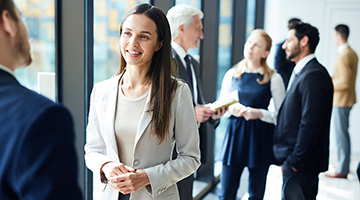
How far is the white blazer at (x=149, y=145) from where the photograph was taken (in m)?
1.42

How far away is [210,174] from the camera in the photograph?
165 inches

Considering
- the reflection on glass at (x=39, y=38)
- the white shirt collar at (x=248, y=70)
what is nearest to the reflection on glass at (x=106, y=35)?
the reflection on glass at (x=39, y=38)

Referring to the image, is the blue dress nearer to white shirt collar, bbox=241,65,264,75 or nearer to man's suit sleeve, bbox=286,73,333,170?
white shirt collar, bbox=241,65,264,75

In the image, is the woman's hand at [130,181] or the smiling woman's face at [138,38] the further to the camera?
the smiling woman's face at [138,38]

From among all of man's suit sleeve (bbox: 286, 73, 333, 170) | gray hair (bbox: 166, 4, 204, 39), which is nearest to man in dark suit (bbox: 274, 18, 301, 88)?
man's suit sleeve (bbox: 286, 73, 333, 170)

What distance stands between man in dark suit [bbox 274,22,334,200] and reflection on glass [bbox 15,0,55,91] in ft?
5.48

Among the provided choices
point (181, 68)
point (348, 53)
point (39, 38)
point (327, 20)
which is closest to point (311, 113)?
point (181, 68)

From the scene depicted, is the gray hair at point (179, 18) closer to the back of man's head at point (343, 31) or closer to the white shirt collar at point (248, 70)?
the white shirt collar at point (248, 70)

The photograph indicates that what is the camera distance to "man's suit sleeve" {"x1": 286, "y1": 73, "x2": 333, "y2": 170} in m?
2.27

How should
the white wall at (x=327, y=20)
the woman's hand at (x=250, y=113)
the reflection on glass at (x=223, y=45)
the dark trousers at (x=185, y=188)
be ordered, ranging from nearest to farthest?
the dark trousers at (x=185, y=188), the woman's hand at (x=250, y=113), the reflection on glass at (x=223, y=45), the white wall at (x=327, y=20)

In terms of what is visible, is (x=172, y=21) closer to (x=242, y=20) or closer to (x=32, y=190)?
(x=32, y=190)

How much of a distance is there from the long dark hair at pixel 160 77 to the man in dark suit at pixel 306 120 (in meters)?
1.21

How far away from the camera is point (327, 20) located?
6355 mm

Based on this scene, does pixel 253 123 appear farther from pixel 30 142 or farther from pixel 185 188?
pixel 30 142
